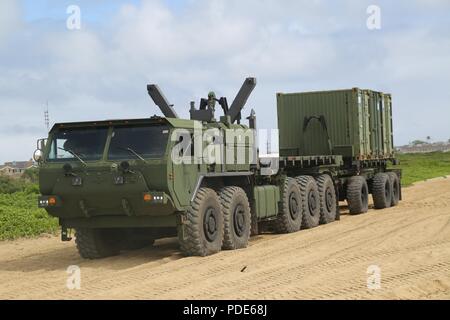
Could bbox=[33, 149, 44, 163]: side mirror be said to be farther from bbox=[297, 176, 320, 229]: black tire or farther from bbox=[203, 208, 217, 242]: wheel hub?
bbox=[297, 176, 320, 229]: black tire

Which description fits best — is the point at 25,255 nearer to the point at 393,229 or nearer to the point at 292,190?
the point at 292,190

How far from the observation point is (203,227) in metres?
11.0

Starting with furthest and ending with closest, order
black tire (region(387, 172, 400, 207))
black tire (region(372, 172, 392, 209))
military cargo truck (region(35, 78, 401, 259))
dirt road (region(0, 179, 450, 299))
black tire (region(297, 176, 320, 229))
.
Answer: black tire (region(387, 172, 400, 207))
black tire (region(372, 172, 392, 209))
black tire (region(297, 176, 320, 229))
military cargo truck (region(35, 78, 401, 259))
dirt road (region(0, 179, 450, 299))

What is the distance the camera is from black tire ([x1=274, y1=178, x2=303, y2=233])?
47.4ft

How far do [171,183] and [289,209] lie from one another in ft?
16.7

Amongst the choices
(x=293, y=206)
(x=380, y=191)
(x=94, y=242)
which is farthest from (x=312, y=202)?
(x=94, y=242)

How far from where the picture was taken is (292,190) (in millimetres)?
14984

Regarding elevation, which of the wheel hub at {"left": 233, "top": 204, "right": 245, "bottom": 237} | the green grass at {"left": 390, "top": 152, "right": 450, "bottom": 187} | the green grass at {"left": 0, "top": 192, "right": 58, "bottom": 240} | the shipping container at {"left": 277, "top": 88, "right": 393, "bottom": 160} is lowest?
the green grass at {"left": 0, "top": 192, "right": 58, "bottom": 240}

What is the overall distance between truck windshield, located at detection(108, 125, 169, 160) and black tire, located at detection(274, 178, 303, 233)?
4.66 m

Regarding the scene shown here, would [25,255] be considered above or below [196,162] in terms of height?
below

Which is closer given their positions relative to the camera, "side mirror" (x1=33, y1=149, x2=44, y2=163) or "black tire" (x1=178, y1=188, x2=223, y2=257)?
"side mirror" (x1=33, y1=149, x2=44, y2=163)

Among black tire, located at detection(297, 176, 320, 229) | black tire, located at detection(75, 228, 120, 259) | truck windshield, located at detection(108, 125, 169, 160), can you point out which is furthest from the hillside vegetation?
truck windshield, located at detection(108, 125, 169, 160)
